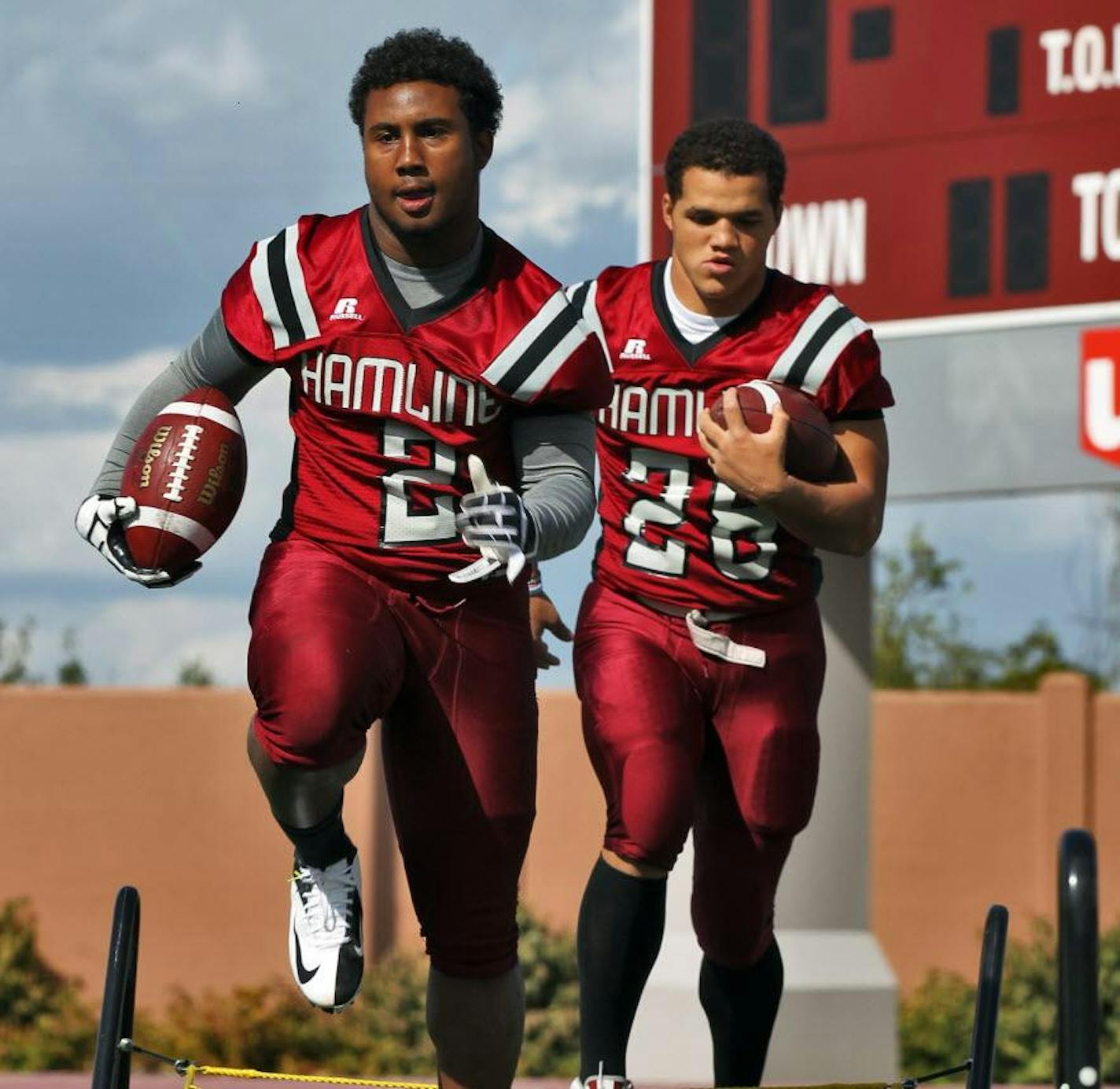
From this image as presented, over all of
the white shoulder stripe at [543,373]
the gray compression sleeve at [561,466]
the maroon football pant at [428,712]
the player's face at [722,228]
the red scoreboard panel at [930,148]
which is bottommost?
the maroon football pant at [428,712]

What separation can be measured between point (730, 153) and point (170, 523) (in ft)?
4.76

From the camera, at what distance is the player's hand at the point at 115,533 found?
14.1 ft

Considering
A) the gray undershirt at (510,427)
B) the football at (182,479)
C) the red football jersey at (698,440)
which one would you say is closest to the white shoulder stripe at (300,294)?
the gray undershirt at (510,427)

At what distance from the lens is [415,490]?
4293mm

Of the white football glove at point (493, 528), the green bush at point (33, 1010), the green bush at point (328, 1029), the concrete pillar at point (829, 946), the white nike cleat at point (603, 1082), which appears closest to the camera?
the white football glove at point (493, 528)

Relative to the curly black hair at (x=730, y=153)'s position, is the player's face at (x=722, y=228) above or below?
below

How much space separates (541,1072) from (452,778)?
686 centimetres

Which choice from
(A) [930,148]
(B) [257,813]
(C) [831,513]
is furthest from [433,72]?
(B) [257,813]

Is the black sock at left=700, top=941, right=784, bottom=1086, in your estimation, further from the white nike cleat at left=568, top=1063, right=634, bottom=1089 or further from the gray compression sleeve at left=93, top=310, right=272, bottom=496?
the gray compression sleeve at left=93, top=310, right=272, bottom=496

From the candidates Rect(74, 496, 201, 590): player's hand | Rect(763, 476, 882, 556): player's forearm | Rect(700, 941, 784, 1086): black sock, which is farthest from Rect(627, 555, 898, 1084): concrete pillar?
Rect(74, 496, 201, 590): player's hand

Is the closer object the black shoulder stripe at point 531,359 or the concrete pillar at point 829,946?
the black shoulder stripe at point 531,359

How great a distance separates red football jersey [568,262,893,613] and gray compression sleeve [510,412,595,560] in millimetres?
602

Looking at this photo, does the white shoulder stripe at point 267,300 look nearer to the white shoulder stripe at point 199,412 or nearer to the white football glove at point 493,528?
the white shoulder stripe at point 199,412

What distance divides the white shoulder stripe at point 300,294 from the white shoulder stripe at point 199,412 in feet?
0.81
